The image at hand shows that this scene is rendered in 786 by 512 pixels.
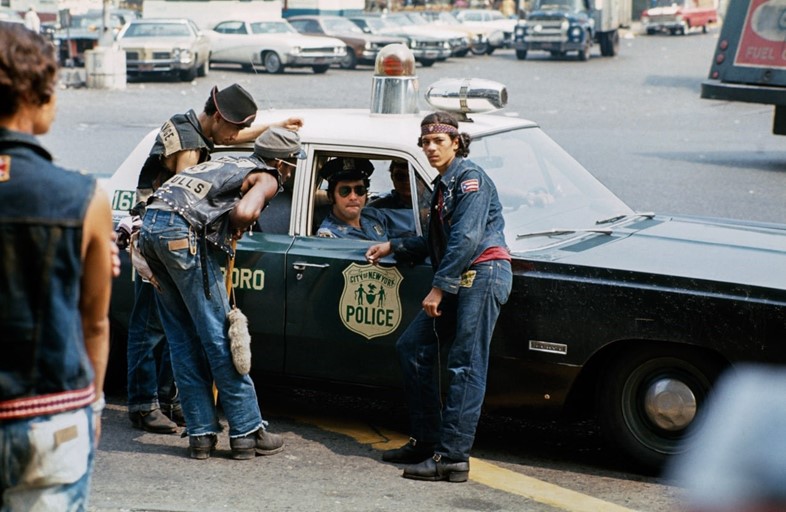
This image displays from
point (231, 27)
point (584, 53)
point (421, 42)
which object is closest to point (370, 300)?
point (231, 27)

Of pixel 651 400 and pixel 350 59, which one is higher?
pixel 651 400

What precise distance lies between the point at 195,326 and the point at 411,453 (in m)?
1.11

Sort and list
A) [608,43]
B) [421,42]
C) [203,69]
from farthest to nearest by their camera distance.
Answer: [608,43] → [421,42] → [203,69]

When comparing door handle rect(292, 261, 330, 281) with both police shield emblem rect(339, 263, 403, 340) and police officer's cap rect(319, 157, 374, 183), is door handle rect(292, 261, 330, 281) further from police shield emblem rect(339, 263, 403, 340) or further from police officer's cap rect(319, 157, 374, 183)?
police officer's cap rect(319, 157, 374, 183)

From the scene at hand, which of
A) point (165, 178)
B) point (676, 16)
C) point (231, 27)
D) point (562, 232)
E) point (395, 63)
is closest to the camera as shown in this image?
point (562, 232)

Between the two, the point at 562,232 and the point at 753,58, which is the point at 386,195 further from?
the point at 753,58

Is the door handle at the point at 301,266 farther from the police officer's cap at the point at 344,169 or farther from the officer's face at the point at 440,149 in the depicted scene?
the officer's face at the point at 440,149

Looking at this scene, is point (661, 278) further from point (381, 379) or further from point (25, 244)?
point (25, 244)

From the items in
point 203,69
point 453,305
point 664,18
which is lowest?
point 203,69

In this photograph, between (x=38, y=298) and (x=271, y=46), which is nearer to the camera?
(x=38, y=298)

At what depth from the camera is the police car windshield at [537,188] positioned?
586 centimetres

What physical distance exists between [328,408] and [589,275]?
187cm

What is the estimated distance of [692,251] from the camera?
5.48m

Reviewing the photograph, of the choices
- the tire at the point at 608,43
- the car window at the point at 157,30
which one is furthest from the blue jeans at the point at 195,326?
the tire at the point at 608,43
